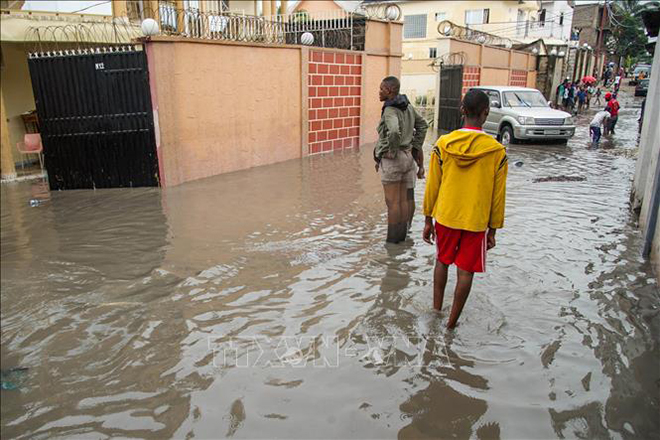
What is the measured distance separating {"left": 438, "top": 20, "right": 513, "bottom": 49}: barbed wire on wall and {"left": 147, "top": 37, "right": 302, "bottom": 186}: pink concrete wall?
9604mm

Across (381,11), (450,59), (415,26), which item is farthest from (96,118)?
(415,26)

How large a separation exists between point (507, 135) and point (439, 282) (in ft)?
40.0

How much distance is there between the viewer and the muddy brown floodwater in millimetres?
2879

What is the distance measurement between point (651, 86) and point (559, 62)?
26.1 metres

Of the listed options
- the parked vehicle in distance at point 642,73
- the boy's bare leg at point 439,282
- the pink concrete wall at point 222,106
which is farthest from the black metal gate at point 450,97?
the boy's bare leg at point 439,282

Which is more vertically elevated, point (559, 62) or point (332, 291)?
point (559, 62)

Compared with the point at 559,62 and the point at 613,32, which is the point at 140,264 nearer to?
the point at 559,62

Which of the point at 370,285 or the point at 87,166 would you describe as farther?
the point at 87,166

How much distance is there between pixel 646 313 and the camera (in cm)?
416

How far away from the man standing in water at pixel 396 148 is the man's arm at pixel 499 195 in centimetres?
186

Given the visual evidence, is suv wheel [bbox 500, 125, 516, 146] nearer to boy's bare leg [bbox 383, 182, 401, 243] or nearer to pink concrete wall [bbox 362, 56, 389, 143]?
pink concrete wall [bbox 362, 56, 389, 143]

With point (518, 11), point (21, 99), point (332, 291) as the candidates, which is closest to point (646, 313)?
point (332, 291)

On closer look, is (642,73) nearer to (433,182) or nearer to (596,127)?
(596,127)

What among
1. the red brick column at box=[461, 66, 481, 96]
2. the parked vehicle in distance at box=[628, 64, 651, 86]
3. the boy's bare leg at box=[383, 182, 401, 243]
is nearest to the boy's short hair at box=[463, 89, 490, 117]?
the boy's bare leg at box=[383, 182, 401, 243]
